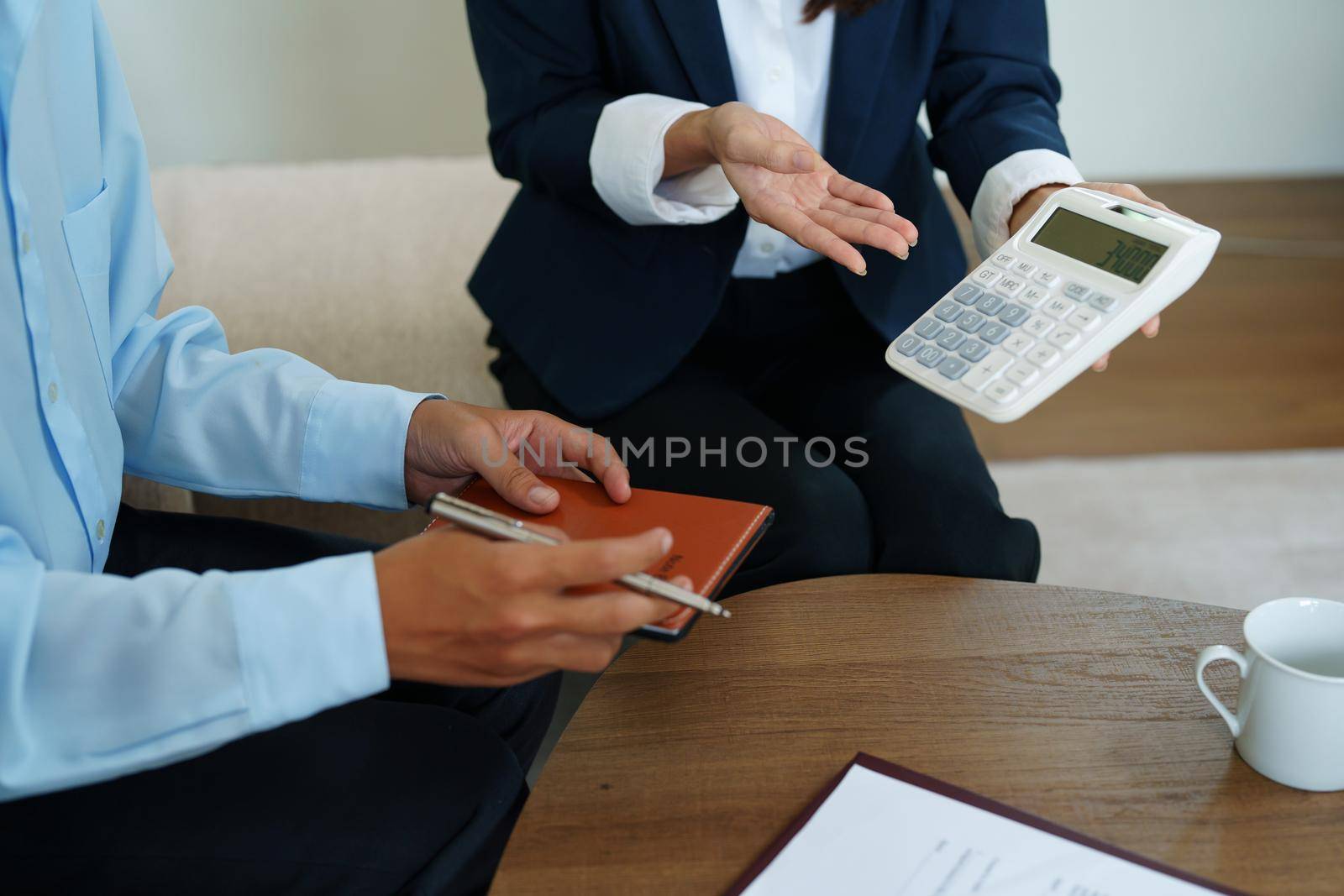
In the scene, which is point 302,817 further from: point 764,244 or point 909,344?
point 764,244

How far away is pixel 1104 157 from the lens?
7.81ft

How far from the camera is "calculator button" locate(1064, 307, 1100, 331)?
637 millimetres

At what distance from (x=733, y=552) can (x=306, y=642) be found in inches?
8.8

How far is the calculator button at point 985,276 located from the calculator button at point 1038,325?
0.05 m

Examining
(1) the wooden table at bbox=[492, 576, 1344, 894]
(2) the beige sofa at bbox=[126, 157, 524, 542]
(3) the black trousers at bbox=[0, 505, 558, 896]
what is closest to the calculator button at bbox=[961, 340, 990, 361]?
(1) the wooden table at bbox=[492, 576, 1344, 894]

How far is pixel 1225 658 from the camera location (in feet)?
1.85

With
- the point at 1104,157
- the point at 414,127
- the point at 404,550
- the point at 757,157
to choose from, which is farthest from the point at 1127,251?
the point at 1104,157

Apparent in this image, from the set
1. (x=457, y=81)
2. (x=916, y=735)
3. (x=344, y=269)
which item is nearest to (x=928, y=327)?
(x=916, y=735)

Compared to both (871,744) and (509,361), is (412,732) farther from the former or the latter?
(509,361)

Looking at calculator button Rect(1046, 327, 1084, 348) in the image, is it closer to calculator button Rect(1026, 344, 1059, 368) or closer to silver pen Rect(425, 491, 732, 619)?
calculator button Rect(1026, 344, 1059, 368)

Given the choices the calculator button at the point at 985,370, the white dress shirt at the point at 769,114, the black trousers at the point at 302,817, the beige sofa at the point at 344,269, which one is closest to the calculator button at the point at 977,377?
the calculator button at the point at 985,370

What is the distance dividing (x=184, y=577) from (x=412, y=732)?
0.17 m

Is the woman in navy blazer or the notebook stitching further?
the woman in navy blazer

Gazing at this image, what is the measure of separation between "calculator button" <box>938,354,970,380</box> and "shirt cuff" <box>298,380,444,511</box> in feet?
1.09
